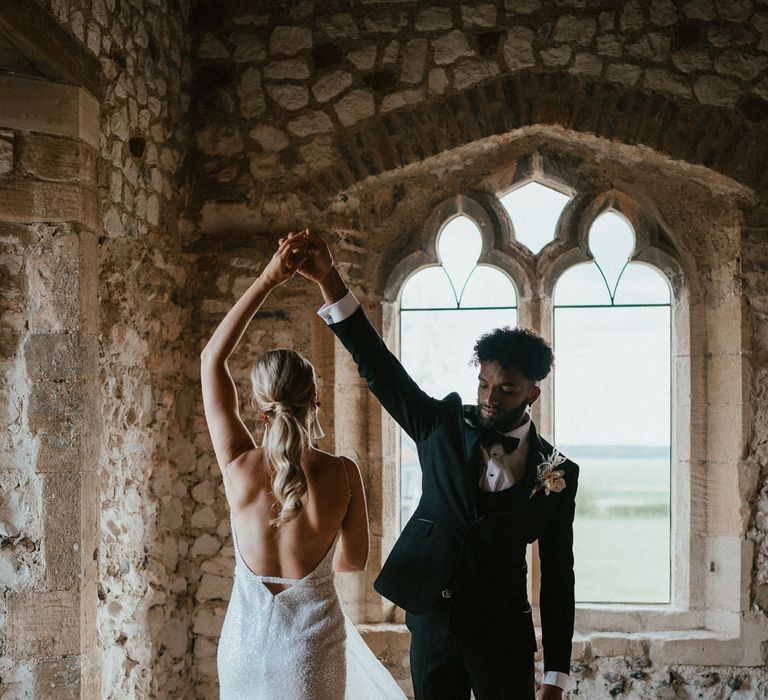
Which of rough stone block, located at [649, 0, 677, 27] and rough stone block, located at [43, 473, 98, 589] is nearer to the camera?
rough stone block, located at [43, 473, 98, 589]

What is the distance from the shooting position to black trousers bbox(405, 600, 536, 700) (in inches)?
87.7

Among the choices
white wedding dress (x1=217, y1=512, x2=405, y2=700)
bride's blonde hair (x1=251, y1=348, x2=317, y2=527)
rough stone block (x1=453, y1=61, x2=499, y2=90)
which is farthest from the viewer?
rough stone block (x1=453, y1=61, x2=499, y2=90)

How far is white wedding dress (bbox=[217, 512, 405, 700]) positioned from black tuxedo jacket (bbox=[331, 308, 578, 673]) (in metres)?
0.26

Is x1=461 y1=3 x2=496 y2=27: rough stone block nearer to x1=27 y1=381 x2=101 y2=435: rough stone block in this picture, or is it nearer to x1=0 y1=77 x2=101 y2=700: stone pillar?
x1=0 y1=77 x2=101 y2=700: stone pillar

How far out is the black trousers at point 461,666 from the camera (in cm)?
223

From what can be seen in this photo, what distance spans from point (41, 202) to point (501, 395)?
1.67 metres

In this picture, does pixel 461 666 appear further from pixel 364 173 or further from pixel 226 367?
pixel 364 173

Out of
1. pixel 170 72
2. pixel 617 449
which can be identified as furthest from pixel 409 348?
pixel 170 72

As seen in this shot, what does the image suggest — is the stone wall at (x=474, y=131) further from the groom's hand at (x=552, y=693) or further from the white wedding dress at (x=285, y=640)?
the white wedding dress at (x=285, y=640)

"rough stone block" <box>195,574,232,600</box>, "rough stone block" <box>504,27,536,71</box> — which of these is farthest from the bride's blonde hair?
"rough stone block" <box>504,27,536,71</box>

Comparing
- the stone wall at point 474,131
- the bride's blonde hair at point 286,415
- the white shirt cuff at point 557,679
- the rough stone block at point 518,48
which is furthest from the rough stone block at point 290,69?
the white shirt cuff at point 557,679

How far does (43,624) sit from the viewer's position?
262 cm

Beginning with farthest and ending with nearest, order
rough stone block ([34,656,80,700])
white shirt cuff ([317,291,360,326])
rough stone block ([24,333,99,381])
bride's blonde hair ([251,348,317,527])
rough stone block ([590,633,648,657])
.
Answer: rough stone block ([590,633,648,657]), rough stone block ([24,333,99,381]), rough stone block ([34,656,80,700]), white shirt cuff ([317,291,360,326]), bride's blonde hair ([251,348,317,527])

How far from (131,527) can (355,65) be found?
2302mm
